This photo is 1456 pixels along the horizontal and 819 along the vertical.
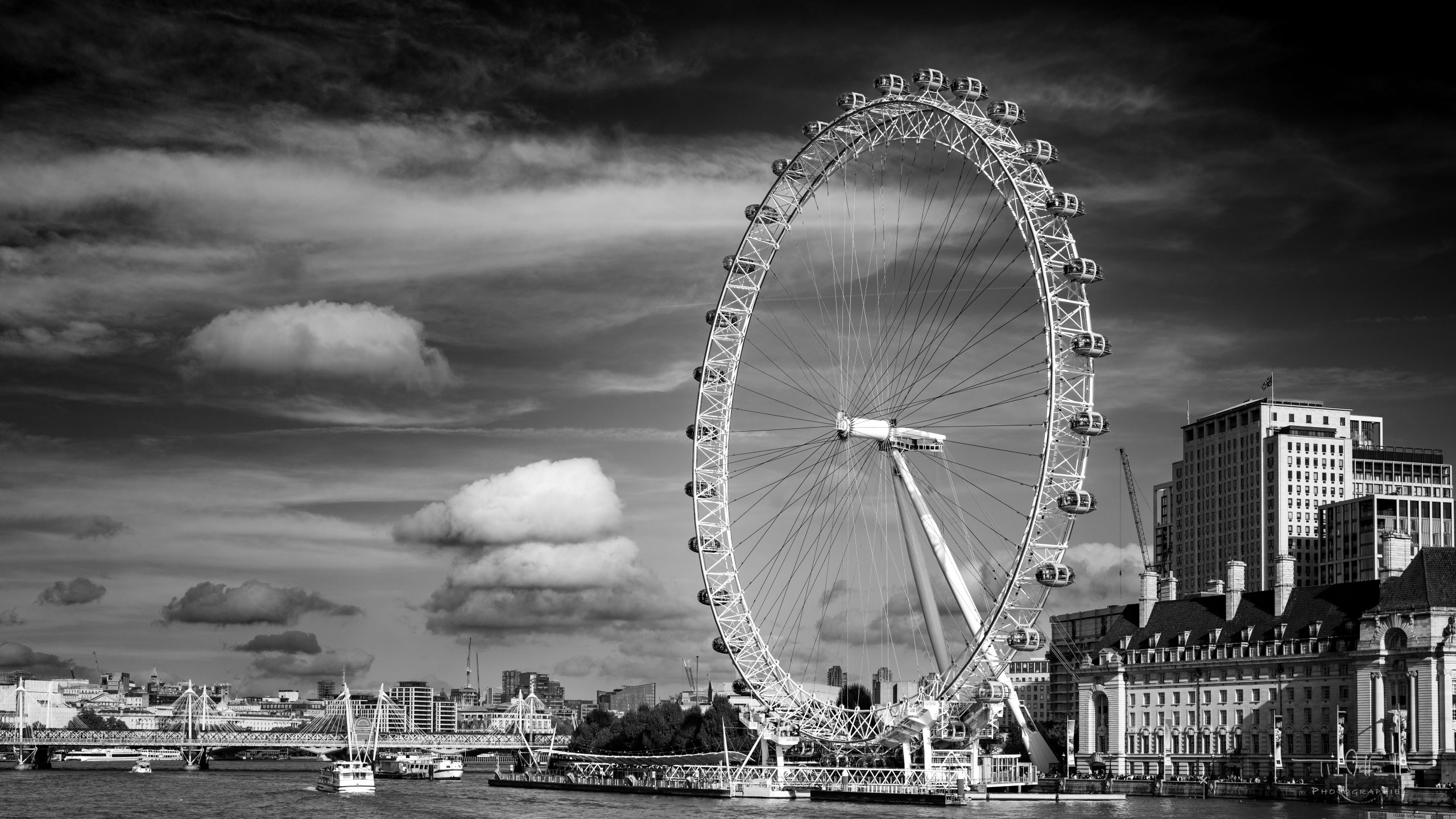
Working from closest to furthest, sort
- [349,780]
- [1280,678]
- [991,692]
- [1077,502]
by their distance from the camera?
[1077,502]
[991,692]
[1280,678]
[349,780]

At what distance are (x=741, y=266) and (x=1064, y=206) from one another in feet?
89.8

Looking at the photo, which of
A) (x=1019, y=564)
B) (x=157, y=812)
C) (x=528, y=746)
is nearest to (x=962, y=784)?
(x=1019, y=564)

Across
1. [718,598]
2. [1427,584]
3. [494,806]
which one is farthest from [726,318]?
[1427,584]

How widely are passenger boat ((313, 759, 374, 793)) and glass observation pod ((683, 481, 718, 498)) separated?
184 feet

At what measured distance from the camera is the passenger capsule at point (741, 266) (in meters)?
117

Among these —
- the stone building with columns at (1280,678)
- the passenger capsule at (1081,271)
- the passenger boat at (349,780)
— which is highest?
the passenger capsule at (1081,271)

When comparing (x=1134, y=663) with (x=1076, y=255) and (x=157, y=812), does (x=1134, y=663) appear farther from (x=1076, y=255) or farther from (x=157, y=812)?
(x=157, y=812)

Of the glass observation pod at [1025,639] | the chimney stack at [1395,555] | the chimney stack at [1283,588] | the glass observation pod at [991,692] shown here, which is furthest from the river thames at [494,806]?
the chimney stack at [1395,555]

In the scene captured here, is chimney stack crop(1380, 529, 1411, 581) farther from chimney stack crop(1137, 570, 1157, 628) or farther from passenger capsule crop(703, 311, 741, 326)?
passenger capsule crop(703, 311, 741, 326)

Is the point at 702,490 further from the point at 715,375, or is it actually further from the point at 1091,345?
the point at 1091,345

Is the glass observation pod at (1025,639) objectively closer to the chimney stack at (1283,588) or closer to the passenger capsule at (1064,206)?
the passenger capsule at (1064,206)

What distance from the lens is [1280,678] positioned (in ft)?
456

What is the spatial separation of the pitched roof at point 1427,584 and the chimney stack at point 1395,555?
4.35 metres

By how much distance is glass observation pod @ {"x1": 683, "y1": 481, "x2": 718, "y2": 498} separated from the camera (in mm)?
118812
